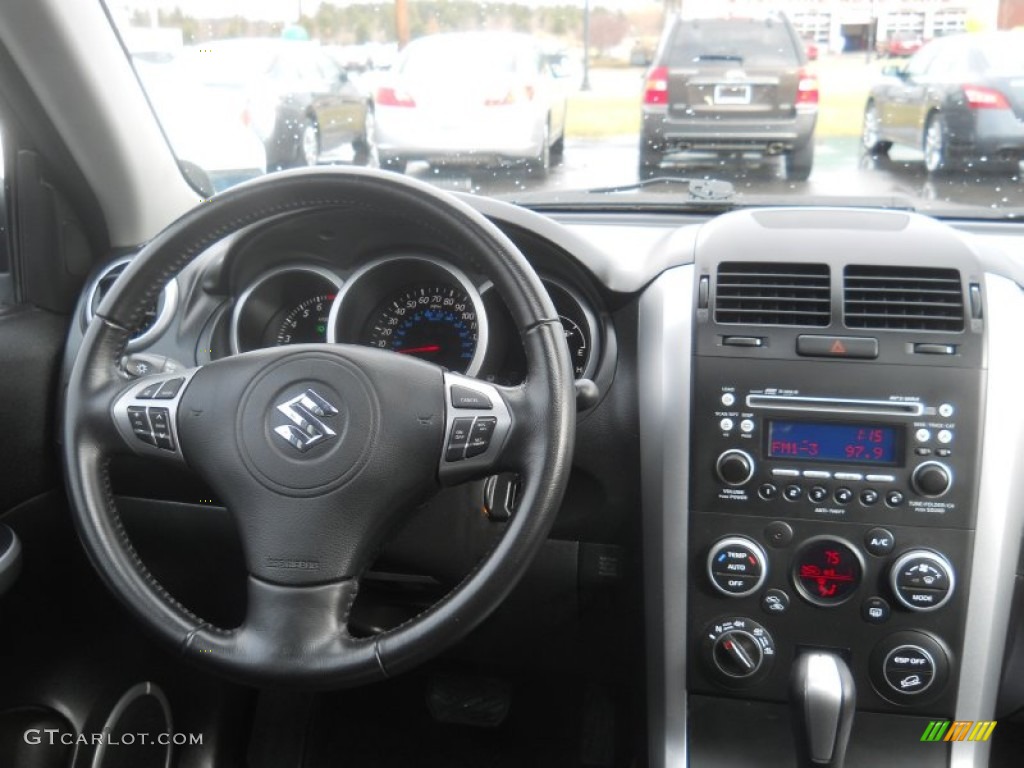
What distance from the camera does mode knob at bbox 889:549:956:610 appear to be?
6.05ft

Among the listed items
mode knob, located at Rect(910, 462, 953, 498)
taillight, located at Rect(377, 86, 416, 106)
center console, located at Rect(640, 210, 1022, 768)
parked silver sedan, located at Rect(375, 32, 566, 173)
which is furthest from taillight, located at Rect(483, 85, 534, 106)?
mode knob, located at Rect(910, 462, 953, 498)

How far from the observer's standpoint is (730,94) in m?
2.89

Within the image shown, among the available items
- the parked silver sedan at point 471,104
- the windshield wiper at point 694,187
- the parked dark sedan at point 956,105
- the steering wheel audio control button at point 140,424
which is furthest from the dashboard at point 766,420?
the parked silver sedan at point 471,104

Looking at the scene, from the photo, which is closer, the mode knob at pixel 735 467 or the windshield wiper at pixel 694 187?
the mode knob at pixel 735 467

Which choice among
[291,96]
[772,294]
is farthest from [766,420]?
[291,96]

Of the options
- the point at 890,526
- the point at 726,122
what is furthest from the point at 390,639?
the point at 726,122

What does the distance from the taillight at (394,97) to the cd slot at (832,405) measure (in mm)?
1397

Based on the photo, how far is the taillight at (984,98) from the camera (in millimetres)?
2498

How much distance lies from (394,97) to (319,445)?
150cm

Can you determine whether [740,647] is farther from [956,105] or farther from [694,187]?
[956,105]

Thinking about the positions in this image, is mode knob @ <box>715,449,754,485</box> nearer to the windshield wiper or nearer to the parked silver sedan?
the windshield wiper

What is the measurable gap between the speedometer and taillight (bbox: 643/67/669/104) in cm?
96

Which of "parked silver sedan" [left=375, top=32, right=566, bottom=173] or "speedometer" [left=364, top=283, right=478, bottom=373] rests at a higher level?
"parked silver sedan" [left=375, top=32, right=566, bottom=173]

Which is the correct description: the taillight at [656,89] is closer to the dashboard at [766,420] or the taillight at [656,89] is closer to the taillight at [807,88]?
the taillight at [807,88]
